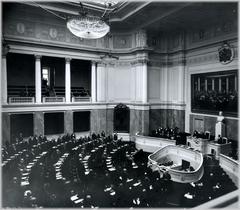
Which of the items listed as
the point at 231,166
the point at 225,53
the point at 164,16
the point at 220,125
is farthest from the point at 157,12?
the point at 231,166

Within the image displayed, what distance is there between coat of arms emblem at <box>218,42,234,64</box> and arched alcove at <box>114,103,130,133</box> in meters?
7.94

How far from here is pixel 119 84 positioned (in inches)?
688

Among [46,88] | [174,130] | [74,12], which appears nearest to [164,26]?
[74,12]

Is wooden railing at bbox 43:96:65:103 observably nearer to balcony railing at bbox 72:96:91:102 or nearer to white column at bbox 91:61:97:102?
balcony railing at bbox 72:96:91:102

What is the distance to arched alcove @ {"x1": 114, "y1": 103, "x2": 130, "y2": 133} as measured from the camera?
56.9 feet

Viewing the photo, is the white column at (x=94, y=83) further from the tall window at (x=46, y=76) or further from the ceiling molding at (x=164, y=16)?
the ceiling molding at (x=164, y=16)

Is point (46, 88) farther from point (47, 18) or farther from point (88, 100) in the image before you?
point (47, 18)

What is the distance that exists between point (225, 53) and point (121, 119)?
9.08m

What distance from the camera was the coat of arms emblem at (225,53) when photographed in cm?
1289

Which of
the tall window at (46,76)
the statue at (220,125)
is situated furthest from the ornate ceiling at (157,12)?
the statue at (220,125)

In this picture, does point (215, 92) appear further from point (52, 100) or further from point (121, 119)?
point (52, 100)

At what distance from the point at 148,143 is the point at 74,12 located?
10294 millimetres

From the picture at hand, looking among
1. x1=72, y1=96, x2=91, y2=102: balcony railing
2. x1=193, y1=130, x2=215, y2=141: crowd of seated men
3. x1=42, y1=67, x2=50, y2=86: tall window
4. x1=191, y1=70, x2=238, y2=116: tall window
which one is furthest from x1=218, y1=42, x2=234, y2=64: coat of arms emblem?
x1=42, y1=67, x2=50, y2=86: tall window

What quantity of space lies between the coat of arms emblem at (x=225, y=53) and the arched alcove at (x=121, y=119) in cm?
794
